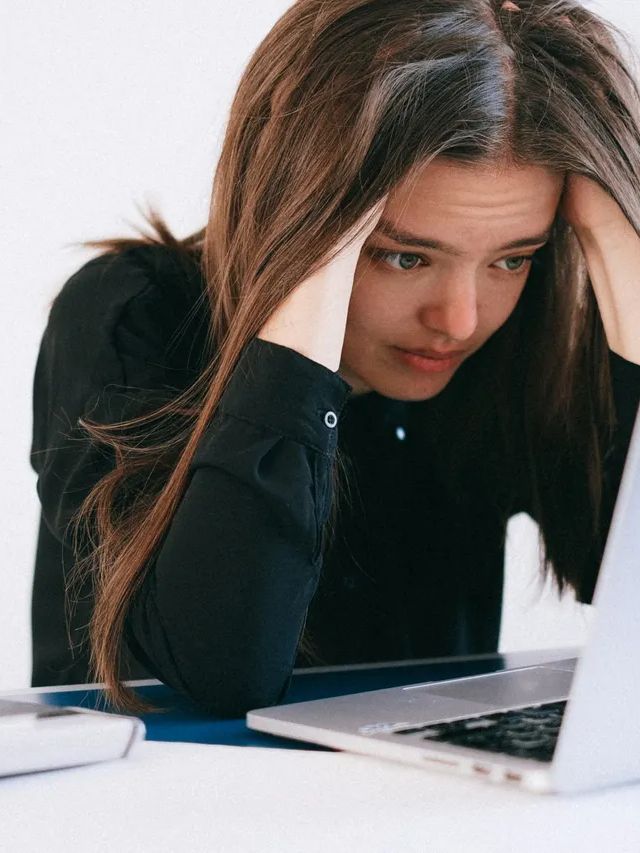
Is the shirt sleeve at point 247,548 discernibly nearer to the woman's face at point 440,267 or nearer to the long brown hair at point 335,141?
the long brown hair at point 335,141

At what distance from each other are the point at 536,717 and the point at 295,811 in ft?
0.70

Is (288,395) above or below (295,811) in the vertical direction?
above

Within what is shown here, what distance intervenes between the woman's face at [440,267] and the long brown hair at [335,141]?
0.03 m

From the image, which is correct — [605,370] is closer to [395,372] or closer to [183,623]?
[395,372]

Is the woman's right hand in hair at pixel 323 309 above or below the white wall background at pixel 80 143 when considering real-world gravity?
below

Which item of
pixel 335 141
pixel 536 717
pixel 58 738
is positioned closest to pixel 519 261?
pixel 335 141

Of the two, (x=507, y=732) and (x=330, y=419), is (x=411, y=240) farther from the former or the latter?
(x=507, y=732)

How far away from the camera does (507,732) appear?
0.63 metres

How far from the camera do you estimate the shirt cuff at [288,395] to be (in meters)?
0.85

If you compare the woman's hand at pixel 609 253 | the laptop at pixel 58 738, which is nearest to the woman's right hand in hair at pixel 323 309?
the woman's hand at pixel 609 253

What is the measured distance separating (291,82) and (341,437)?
0.47 meters

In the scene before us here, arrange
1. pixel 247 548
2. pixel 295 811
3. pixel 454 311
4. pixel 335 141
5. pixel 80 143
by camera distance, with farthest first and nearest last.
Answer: pixel 80 143, pixel 454 311, pixel 335 141, pixel 247 548, pixel 295 811

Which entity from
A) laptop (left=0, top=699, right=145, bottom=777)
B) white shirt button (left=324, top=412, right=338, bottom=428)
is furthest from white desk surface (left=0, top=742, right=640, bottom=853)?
white shirt button (left=324, top=412, right=338, bottom=428)

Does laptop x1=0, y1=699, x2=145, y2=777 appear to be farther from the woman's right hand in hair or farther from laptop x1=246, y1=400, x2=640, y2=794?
the woman's right hand in hair
